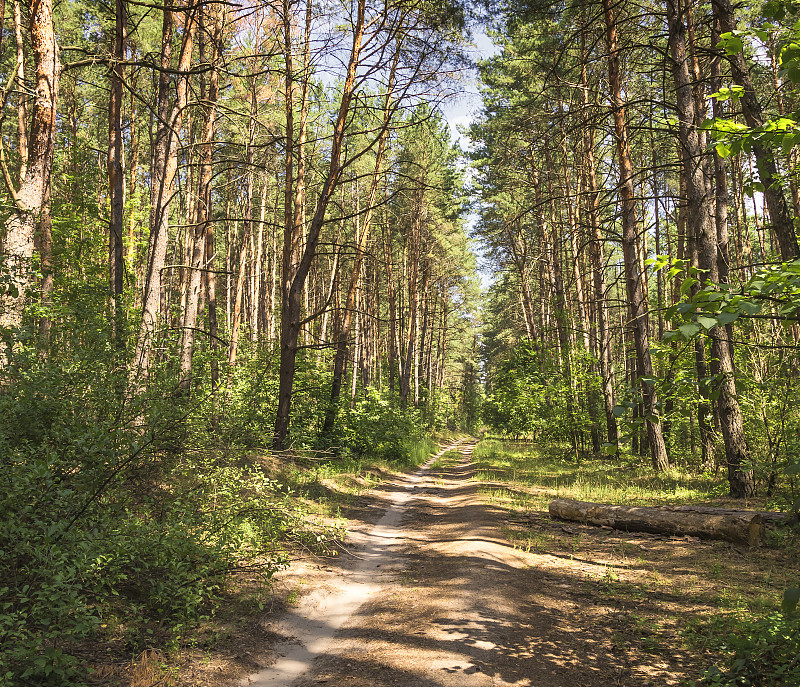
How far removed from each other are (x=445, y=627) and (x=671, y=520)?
4818 mm

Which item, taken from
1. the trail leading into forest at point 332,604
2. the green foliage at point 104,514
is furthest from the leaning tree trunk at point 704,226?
the green foliage at point 104,514

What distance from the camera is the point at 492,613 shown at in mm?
5008

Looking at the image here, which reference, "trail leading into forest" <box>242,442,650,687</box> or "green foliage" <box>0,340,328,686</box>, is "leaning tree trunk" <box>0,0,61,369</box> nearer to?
"green foliage" <box>0,340,328,686</box>

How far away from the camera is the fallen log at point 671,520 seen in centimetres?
675

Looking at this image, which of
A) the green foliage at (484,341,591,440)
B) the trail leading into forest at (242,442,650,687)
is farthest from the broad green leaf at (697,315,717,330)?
the green foliage at (484,341,591,440)

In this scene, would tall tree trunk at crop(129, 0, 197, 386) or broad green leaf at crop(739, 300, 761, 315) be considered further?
tall tree trunk at crop(129, 0, 197, 386)

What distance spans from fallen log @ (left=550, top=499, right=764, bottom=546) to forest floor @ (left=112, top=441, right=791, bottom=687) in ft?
0.57

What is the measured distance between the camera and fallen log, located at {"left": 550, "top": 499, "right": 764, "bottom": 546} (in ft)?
22.1

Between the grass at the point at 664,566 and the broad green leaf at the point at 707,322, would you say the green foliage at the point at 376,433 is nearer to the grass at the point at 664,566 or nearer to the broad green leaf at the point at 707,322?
the grass at the point at 664,566

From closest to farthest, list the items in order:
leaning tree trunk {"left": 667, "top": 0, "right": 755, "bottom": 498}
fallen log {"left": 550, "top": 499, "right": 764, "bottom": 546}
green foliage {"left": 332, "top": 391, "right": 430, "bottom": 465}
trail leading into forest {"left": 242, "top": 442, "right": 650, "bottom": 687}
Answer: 1. trail leading into forest {"left": 242, "top": 442, "right": 650, "bottom": 687}
2. fallen log {"left": 550, "top": 499, "right": 764, "bottom": 546}
3. leaning tree trunk {"left": 667, "top": 0, "right": 755, "bottom": 498}
4. green foliage {"left": 332, "top": 391, "right": 430, "bottom": 465}

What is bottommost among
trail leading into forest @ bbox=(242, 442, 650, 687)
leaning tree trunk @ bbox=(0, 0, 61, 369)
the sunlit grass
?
the sunlit grass

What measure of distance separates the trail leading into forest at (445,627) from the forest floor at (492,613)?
2cm

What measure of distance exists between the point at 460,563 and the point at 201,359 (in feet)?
19.6

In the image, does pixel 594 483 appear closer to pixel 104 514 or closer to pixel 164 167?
pixel 104 514
